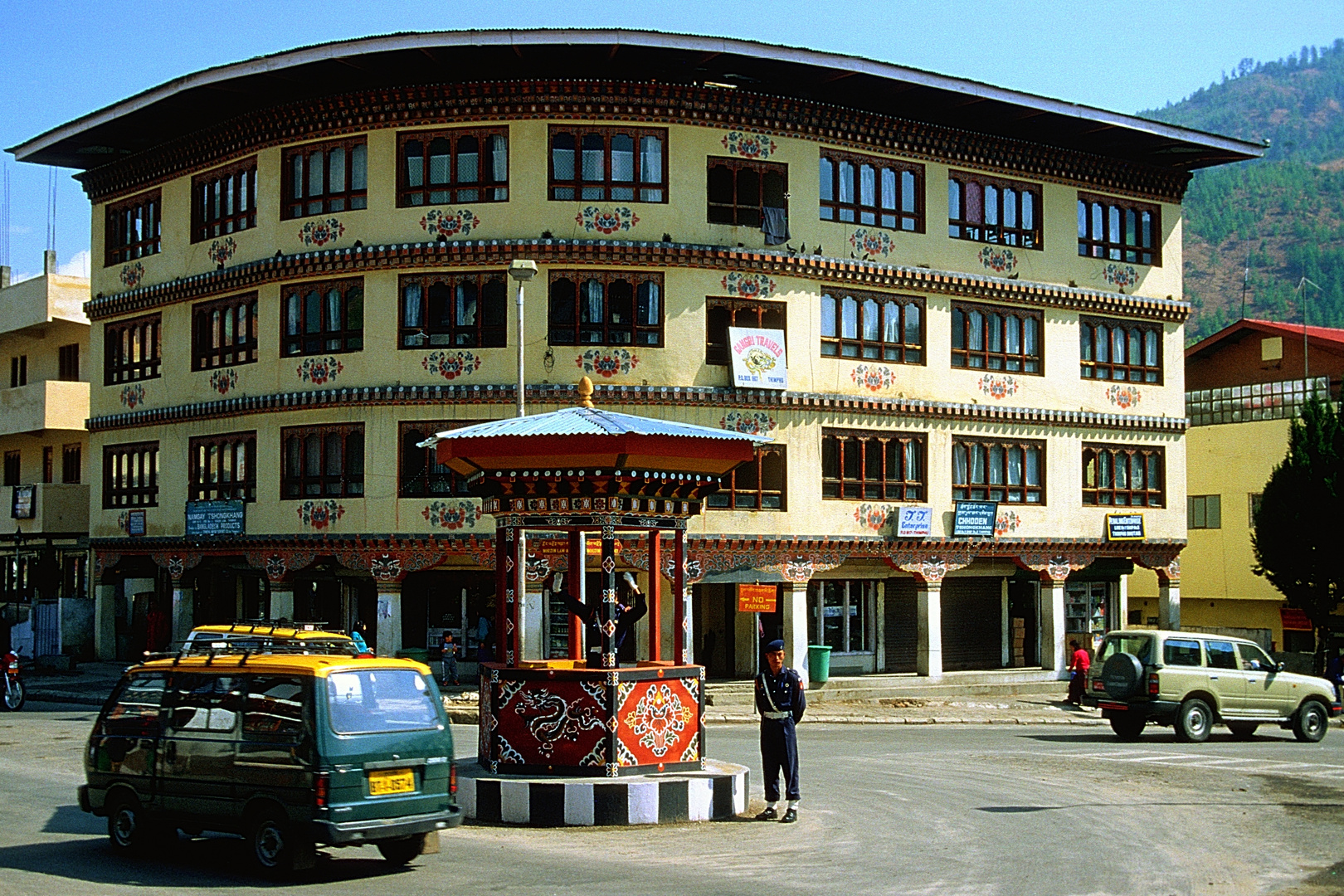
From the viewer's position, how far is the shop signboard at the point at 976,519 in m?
39.6

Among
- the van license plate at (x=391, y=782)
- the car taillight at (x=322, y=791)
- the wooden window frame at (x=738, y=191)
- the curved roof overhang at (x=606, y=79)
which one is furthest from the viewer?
the wooden window frame at (x=738, y=191)

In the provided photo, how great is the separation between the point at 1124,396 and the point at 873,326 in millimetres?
8948

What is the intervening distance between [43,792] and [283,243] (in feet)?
68.9

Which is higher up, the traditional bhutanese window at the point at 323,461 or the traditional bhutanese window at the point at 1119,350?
the traditional bhutanese window at the point at 1119,350

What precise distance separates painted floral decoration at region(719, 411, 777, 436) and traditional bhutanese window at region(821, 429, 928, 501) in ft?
5.39

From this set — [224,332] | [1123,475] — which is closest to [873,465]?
[1123,475]

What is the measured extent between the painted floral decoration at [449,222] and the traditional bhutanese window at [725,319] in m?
5.87

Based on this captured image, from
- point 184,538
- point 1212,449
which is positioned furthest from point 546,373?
point 1212,449

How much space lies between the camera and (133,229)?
43.2 meters

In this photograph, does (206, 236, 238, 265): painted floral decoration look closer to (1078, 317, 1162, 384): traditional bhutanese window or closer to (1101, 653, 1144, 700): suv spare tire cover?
(1078, 317, 1162, 384): traditional bhutanese window

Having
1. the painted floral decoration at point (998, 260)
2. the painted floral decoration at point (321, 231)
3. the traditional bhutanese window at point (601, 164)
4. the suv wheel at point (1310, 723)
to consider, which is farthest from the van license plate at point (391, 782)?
the painted floral decoration at point (998, 260)

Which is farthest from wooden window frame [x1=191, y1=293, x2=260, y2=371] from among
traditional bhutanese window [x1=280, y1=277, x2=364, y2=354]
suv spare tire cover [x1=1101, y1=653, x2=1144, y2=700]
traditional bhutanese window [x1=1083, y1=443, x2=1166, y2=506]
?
traditional bhutanese window [x1=1083, y1=443, x2=1166, y2=506]

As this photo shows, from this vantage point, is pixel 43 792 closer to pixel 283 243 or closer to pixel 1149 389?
pixel 283 243

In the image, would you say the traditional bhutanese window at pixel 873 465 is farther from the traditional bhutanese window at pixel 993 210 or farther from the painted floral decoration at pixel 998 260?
the traditional bhutanese window at pixel 993 210
